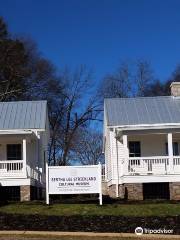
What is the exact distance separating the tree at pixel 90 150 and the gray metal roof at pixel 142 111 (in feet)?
101

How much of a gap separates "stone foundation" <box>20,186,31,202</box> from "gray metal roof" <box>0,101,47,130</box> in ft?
12.4

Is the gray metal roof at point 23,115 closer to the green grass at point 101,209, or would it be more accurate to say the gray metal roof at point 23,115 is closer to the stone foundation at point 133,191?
the stone foundation at point 133,191

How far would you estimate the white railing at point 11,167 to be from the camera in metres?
27.2

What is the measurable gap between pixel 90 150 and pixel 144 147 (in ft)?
112

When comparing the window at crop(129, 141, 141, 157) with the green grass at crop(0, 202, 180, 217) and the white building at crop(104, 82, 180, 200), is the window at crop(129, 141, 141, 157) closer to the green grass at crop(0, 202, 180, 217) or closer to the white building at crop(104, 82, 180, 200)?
the white building at crop(104, 82, 180, 200)

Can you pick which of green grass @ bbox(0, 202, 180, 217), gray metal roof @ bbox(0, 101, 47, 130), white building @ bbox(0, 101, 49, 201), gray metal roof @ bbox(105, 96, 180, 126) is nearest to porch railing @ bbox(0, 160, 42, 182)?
white building @ bbox(0, 101, 49, 201)

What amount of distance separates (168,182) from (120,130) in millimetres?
3665

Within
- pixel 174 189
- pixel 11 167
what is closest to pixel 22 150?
pixel 11 167

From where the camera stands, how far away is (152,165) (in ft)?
90.2

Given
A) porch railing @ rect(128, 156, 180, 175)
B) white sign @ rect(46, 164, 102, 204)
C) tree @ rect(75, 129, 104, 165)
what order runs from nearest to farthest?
white sign @ rect(46, 164, 102, 204), porch railing @ rect(128, 156, 180, 175), tree @ rect(75, 129, 104, 165)

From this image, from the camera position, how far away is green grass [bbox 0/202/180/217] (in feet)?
65.9

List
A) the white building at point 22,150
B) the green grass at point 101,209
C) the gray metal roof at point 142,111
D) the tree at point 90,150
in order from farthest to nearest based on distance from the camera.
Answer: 1. the tree at point 90,150
2. the gray metal roof at point 142,111
3. the white building at point 22,150
4. the green grass at point 101,209

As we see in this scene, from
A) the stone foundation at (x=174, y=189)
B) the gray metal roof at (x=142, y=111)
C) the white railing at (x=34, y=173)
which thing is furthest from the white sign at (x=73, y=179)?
the gray metal roof at (x=142, y=111)

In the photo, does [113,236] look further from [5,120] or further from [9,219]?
[5,120]
